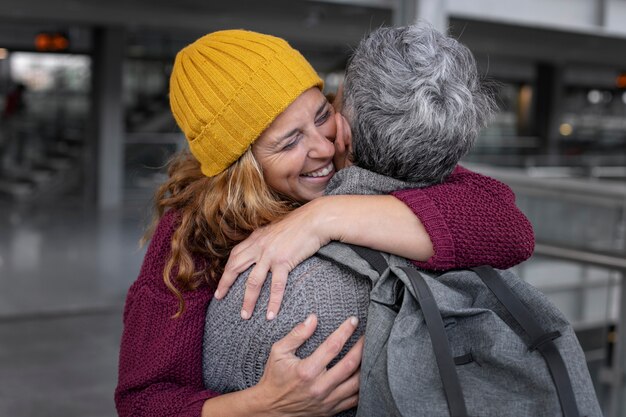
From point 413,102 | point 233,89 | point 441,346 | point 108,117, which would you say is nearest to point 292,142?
point 233,89

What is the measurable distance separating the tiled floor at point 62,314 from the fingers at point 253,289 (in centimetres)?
114

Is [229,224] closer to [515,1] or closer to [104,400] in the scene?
[104,400]

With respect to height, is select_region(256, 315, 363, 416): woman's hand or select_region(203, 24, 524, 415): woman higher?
select_region(203, 24, 524, 415): woman

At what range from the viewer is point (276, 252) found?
1369 millimetres

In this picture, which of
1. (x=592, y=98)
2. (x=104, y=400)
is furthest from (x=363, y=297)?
(x=592, y=98)

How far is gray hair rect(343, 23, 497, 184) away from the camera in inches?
52.2

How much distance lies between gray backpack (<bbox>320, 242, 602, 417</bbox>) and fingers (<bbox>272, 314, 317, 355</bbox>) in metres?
0.10

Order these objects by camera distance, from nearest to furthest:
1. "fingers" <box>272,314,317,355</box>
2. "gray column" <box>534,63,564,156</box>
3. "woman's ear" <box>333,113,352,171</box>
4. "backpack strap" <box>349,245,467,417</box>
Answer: "backpack strap" <box>349,245,467,417</box> < "fingers" <box>272,314,317,355</box> < "woman's ear" <box>333,113,352,171</box> < "gray column" <box>534,63,564,156</box>

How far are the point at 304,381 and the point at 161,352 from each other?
305 mm

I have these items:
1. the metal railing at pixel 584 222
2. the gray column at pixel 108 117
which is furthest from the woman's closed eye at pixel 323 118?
the gray column at pixel 108 117

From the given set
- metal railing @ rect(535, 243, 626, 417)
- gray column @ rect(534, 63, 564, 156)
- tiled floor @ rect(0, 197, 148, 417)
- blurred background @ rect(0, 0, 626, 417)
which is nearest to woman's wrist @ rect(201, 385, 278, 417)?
blurred background @ rect(0, 0, 626, 417)

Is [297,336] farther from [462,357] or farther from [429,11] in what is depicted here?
[429,11]

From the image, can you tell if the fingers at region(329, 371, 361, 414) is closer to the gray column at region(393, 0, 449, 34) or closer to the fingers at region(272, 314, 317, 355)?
the fingers at region(272, 314, 317, 355)

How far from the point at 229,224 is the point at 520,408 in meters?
0.64
